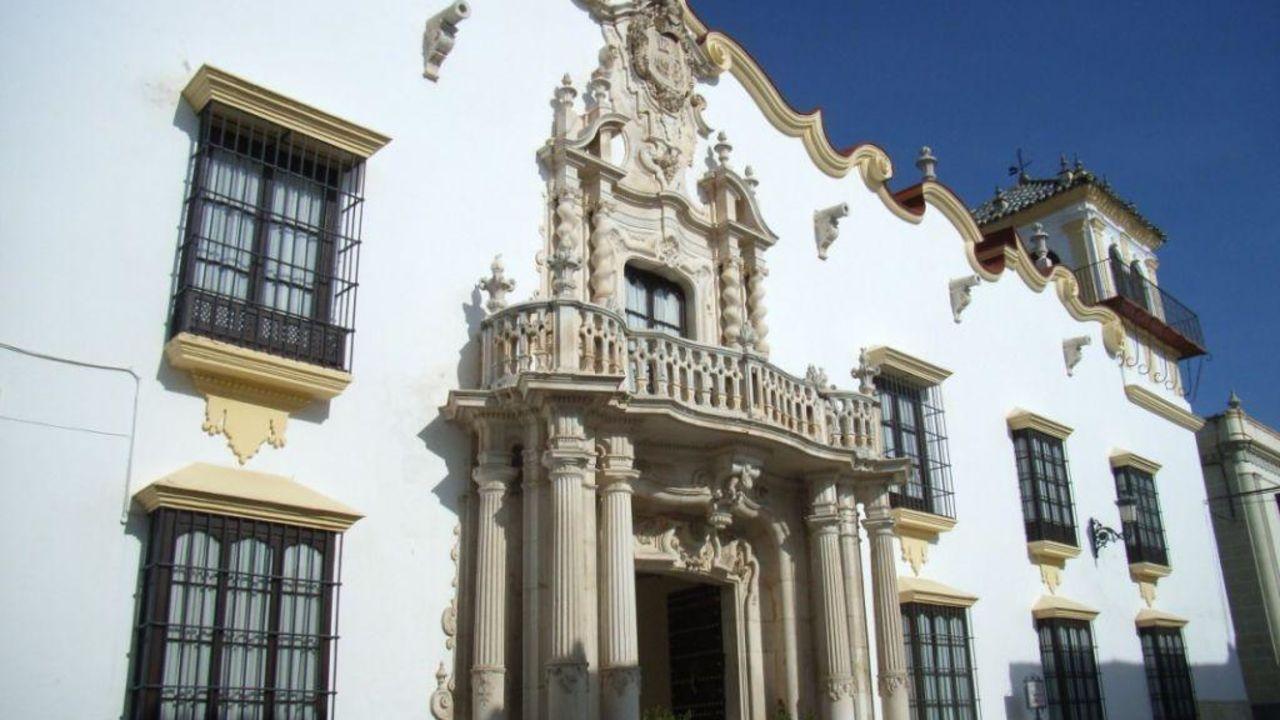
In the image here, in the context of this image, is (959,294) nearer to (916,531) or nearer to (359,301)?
(916,531)

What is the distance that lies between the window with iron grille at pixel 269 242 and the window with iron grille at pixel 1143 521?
15.2 m

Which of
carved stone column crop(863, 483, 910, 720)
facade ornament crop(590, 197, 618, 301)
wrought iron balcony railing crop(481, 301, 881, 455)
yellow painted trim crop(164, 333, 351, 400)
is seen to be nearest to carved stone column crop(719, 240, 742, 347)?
wrought iron balcony railing crop(481, 301, 881, 455)

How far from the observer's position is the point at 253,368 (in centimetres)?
991

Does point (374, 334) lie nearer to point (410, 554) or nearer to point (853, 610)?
point (410, 554)

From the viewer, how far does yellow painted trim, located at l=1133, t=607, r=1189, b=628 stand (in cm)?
2056

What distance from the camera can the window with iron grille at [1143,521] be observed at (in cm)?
2116

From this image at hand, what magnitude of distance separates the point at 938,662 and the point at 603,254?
7.36 meters

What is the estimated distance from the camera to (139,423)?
944cm

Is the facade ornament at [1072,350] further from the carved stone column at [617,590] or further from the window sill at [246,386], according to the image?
the window sill at [246,386]

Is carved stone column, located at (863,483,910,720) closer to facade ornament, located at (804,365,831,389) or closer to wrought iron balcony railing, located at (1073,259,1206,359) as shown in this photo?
facade ornament, located at (804,365,831,389)

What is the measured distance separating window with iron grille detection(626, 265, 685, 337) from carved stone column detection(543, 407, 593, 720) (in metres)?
3.17

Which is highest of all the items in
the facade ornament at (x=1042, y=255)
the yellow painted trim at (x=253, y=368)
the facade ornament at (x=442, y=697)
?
the facade ornament at (x=1042, y=255)

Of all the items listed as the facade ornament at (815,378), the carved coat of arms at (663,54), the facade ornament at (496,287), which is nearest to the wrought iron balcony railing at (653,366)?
the facade ornament at (815,378)

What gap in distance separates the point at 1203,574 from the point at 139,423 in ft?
69.2
